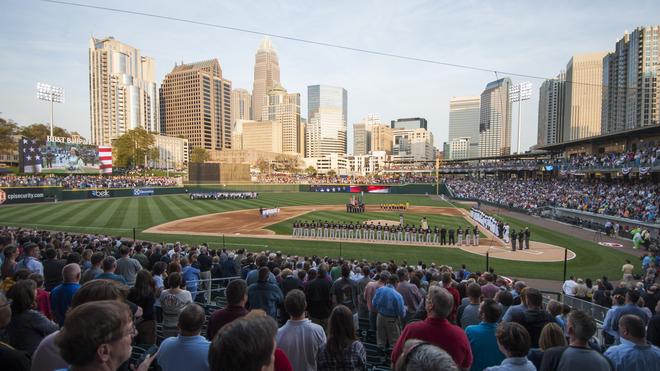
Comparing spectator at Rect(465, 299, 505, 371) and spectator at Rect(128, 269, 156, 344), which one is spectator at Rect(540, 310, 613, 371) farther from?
spectator at Rect(128, 269, 156, 344)

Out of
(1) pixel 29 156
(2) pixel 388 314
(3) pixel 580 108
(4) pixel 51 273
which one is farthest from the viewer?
(3) pixel 580 108

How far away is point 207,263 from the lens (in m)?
10.8

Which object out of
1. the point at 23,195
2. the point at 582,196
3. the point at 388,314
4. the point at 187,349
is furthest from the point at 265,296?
the point at 23,195

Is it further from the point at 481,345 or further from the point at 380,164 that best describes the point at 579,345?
the point at 380,164

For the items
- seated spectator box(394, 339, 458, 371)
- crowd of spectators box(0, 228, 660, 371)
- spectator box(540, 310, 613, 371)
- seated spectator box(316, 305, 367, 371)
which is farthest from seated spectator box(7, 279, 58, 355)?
spectator box(540, 310, 613, 371)

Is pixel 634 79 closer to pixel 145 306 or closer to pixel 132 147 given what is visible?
pixel 145 306

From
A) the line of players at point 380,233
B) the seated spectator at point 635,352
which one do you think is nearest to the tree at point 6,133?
A: the line of players at point 380,233

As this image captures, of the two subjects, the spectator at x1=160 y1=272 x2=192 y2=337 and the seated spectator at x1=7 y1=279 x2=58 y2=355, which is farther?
the spectator at x1=160 y1=272 x2=192 y2=337

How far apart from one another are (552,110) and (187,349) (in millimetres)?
189746

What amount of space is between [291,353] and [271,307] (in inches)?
93.3

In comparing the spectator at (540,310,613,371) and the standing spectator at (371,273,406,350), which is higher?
the spectator at (540,310,613,371)

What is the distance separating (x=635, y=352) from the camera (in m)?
3.82

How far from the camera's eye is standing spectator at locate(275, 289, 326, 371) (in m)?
3.64

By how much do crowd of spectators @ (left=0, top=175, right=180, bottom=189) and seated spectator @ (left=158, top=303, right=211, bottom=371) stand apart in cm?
5886
